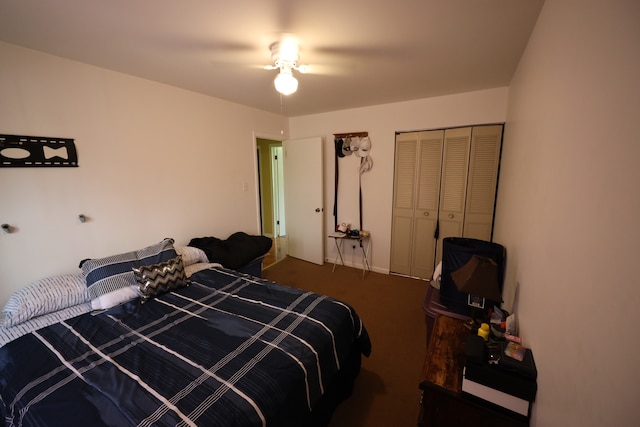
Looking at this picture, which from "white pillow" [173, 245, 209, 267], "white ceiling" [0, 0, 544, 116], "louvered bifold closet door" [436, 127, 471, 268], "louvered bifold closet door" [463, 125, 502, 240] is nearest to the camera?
"white ceiling" [0, 0, 544, 116]

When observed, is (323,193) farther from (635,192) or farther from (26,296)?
(635,192)

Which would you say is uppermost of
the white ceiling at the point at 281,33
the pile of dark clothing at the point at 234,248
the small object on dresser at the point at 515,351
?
the white ceiling at the point at 281,33

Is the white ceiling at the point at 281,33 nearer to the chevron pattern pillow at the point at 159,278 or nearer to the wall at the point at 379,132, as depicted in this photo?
the wall at the point at 379,132

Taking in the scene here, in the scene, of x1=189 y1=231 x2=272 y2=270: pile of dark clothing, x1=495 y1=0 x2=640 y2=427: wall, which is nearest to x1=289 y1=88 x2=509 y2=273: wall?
x1=189 y1=231 x2=272 y2=270: pile of dark clothing

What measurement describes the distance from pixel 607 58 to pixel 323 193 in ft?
11.3

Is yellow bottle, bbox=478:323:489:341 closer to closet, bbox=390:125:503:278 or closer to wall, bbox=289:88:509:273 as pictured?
closet, bbox=390:125:503:278

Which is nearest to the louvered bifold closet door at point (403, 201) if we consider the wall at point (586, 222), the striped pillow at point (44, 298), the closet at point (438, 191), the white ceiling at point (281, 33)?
the closet at point (438, 191)

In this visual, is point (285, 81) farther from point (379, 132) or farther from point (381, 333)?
point (381, 333)

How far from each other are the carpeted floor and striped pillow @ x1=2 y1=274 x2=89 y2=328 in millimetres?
1999

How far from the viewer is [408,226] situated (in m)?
3.51

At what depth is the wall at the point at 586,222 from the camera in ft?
1.77

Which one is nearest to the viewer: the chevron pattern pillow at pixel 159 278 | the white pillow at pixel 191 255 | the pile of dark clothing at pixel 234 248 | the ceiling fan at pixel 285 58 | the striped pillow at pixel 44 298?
the striped pillow at pixel 44 298

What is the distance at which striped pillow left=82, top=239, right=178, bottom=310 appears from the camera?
5.90 ft

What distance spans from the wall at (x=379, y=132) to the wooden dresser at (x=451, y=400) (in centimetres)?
243
